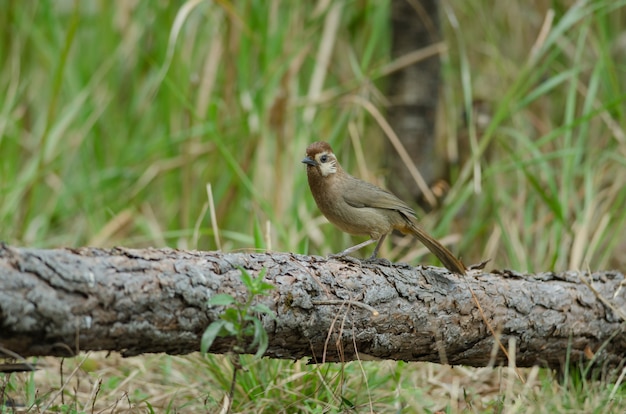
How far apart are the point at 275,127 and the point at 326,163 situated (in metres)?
1.38

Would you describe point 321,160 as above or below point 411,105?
below

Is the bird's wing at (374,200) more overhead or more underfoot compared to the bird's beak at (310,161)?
more underfoot

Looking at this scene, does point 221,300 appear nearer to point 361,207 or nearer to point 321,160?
point 361,207

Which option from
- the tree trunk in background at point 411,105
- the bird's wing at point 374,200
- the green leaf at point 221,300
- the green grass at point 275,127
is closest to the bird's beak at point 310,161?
the bird's wing at point 374,200

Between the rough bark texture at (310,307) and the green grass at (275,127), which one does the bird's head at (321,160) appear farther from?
the rough bark texture at (310,307)

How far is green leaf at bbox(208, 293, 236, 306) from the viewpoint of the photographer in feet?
8.20

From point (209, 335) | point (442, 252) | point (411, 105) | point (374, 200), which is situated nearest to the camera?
point (209, 335)

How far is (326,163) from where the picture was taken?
13.5ft

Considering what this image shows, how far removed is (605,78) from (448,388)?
2.74m

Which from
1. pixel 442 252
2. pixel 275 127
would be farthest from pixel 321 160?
pixel 275 127

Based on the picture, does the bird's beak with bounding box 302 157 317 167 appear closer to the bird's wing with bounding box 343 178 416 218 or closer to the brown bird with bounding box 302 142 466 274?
the brown bird with bounding box 302 142 466 274

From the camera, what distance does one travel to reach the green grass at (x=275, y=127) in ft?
16.5

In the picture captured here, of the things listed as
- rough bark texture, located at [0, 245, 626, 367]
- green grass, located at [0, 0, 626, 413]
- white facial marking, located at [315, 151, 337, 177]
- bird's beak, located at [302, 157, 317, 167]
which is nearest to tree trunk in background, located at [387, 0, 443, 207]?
green grass, located at [0, 0, 626, 413]

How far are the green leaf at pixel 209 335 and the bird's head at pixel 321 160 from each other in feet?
Answer: 5.38
